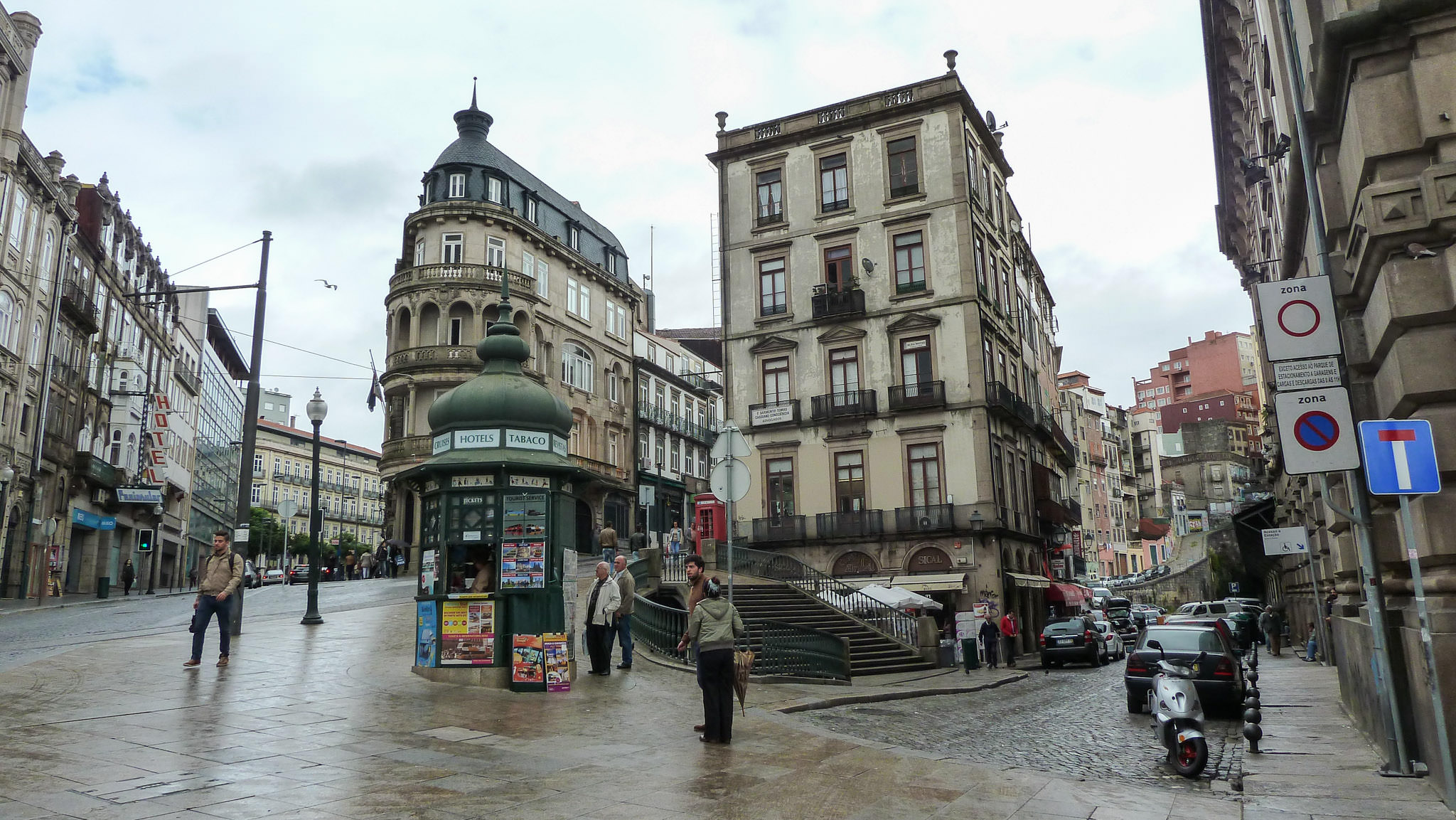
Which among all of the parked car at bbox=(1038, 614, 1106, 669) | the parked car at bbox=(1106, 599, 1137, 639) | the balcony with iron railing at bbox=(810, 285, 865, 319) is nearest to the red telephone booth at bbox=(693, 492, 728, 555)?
the balcony with iron railing at bbox=(810, 285, 865, 319)

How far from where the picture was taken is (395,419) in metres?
46.6

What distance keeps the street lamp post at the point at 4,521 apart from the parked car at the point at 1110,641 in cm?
3307

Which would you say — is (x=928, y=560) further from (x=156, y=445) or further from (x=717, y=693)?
(x=156, y=445)

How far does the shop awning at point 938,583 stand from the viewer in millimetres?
31656

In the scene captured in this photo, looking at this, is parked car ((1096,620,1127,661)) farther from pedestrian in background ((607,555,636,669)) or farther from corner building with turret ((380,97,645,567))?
corner building with turret ((380,97,645,567))

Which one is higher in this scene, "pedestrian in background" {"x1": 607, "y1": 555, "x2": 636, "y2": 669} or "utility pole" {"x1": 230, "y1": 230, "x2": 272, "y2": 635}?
"utility pole" {"x1": 230, "y1": 230, "x2": 272, "y2": 635}

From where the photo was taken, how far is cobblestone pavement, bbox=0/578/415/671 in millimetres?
16766

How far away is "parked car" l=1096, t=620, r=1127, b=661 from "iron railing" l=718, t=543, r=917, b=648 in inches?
277

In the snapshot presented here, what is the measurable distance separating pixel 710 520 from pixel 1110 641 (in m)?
17.7

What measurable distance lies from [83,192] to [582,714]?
1750 inches

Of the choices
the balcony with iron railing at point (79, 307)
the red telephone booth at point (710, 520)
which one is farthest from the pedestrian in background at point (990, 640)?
the balcony with iron railing at point (79, 307)

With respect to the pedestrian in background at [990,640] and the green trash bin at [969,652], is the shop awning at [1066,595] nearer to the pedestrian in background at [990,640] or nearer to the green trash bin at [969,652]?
the pedestrian in background at [990,640]

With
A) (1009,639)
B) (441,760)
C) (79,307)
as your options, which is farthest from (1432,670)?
(79,307)

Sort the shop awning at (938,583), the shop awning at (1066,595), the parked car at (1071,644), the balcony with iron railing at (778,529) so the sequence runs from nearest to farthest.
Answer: the parked car at (1071,644)
the shop awning at (938,583)
the balcony with iron railing at (778,529)
the shop awning at (1066,595)
